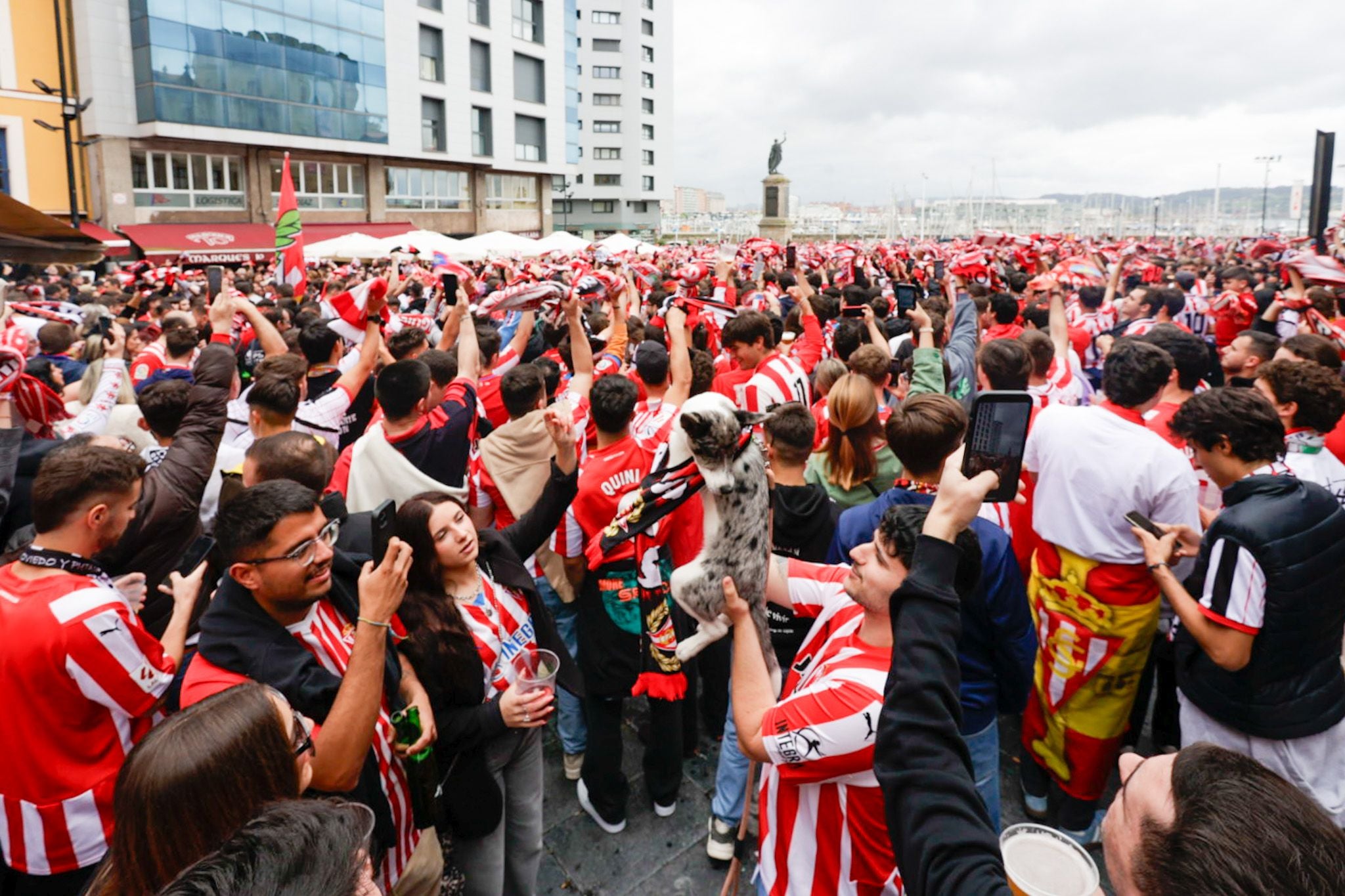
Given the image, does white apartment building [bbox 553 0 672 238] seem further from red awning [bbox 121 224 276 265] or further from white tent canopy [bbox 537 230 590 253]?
white tent canopy [bbox 537 230 590 253]

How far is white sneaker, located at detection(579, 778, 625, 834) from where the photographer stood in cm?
364

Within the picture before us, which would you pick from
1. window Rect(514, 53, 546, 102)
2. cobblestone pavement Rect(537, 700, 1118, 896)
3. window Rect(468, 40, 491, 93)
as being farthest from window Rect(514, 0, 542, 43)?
cobblestone pavement Rect(537, 700, 1118, 896)

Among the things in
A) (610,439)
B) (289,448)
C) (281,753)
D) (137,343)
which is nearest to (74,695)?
(289,448)

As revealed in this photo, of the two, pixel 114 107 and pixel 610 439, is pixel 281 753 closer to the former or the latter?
pixel 610 439

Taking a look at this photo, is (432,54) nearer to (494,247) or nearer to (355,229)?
(355,229)

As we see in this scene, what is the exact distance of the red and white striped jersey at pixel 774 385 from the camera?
4863 mm

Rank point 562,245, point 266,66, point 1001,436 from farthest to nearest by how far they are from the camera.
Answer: point 266,66
point 562,245
point 1001,436

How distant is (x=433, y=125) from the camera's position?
125 feet

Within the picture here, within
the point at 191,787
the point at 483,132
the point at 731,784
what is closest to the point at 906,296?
the point at 731,784

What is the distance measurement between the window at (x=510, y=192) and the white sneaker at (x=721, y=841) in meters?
42.0

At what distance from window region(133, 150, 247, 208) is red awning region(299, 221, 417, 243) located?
2757mm

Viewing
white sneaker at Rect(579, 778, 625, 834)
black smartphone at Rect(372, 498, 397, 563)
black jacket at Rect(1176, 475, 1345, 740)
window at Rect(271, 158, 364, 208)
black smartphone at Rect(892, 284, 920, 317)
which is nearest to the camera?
black smartphone at Rect(372, 498, 397, 563)

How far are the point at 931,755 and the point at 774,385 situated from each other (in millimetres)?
3575

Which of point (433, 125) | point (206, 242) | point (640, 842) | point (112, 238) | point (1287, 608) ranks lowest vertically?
point (640, 842)
